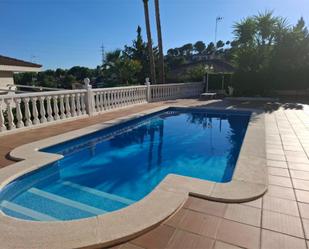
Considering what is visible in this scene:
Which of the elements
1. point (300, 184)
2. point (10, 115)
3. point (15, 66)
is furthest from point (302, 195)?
point (15, 66)

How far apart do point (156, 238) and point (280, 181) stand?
6.59ft

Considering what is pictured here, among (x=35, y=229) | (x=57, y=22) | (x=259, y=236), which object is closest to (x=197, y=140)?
(x=259, y=236)

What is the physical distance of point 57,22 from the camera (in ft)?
60.1

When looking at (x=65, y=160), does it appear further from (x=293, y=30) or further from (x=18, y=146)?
(x=293, y=30)

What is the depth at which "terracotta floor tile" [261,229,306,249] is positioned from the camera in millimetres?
1940

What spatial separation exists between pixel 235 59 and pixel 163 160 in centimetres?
1217

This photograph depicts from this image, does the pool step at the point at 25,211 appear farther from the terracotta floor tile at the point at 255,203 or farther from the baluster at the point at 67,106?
the baluster at the point at 67,106

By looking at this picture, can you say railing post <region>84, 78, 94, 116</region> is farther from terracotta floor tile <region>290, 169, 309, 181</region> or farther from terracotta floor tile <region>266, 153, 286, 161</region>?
terracotta floor tile <region>290, 169, 309, 181</region>

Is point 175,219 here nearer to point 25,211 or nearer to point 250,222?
point 250,222

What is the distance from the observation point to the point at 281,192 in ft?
9.36

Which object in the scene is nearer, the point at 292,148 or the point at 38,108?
the point at 292,148

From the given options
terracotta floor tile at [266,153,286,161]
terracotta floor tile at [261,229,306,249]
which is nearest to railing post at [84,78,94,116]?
terracotta floor tile at [266,153,286,161]

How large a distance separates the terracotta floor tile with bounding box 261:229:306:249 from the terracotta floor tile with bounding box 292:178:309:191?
3.71 ft

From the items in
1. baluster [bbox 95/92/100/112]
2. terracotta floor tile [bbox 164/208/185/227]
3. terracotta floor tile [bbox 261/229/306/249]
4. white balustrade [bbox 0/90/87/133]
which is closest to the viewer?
terracotta floor tile [bbox 261/229/306/249]
